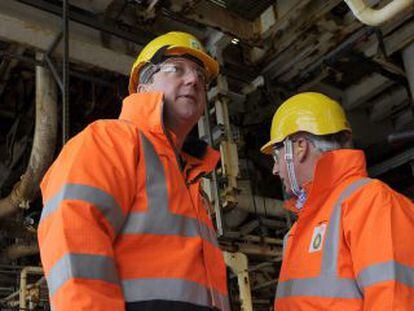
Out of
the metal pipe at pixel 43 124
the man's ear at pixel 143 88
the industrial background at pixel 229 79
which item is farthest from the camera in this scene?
the metal pipe at pixel 43 124

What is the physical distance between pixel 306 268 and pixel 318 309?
179mm

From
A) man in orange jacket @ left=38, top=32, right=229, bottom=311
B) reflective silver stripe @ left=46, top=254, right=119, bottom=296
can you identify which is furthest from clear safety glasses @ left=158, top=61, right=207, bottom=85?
reflective silver stripe @ left=46, top=254, right=119, bottom=296

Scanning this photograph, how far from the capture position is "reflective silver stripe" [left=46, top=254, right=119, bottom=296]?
4.56ft

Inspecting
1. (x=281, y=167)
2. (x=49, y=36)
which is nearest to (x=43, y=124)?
(x=49, y=36)

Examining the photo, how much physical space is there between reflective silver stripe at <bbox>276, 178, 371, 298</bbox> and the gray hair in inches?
15.2

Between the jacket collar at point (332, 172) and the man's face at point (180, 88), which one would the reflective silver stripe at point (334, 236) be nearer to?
Answer: the jacket collar at point (332, 172)

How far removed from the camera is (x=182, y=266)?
1.60 m

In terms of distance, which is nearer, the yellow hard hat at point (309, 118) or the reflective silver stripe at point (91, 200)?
the reflective silver stripe at point (91, 200)

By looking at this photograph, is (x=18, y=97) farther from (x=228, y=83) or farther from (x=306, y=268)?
(x=306, y=268)

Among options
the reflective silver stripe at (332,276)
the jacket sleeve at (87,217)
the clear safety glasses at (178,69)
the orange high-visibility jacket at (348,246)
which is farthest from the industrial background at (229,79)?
the jacket sleeve at (87,217)

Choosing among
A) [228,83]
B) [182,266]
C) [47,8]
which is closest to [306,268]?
[182,266]

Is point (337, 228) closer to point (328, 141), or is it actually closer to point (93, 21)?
point (328, 141)

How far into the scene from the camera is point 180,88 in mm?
2010

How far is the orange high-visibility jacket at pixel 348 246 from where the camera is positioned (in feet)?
6.19
